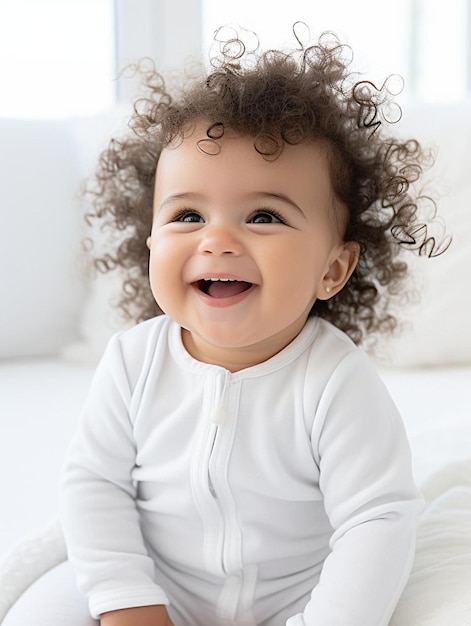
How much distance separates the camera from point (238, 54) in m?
0.86

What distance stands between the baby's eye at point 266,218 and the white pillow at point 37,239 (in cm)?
105

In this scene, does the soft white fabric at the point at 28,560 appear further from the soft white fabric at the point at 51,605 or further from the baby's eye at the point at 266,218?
the baby's eye at the point at 266,218

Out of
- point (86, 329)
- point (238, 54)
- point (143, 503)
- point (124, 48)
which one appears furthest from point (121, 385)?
point (124, 48)

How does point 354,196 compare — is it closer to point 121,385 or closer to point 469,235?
point 121,385

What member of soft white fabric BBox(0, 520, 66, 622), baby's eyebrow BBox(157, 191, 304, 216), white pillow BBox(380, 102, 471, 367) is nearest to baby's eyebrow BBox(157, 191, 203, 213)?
baby's eyebrow BBox(157, 191, 304, 216)

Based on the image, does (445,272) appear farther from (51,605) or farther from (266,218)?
(51,605)

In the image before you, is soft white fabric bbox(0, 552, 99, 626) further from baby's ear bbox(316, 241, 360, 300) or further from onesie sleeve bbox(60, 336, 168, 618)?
baby's ear bbox(316, 241, 360, 300)

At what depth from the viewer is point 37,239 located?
1796 mm

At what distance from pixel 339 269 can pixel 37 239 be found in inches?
41.9

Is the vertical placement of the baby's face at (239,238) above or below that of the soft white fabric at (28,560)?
above

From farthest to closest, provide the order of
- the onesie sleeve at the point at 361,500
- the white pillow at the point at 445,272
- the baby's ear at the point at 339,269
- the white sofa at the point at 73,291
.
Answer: the white pillow at the point at 445,272 → the white sofa at the point at 73,291 → the baby's ear at the point at 339,269 → the onesie sleeve at the point at 361,500

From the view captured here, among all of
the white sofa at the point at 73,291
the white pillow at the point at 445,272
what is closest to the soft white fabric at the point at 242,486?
the white sofa at the point at 73,291

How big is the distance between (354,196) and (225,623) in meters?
0.46

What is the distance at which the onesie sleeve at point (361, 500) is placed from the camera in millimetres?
751
